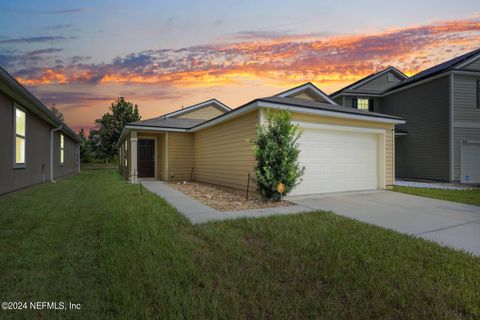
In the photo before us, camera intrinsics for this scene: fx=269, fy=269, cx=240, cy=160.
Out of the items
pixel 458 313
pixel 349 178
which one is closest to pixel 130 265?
pixel 458 313

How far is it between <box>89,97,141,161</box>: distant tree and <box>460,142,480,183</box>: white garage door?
3669 cm

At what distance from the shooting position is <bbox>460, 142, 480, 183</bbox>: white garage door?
13.4 meters

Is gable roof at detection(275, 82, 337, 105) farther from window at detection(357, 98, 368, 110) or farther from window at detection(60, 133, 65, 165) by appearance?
window at detection(60, 133, 65, 165)

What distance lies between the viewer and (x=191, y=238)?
3996mm

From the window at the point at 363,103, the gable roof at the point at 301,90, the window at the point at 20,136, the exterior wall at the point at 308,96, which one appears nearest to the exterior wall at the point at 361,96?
the window at the point at 363,103

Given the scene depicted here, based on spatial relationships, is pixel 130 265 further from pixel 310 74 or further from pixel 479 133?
pixel 479 133

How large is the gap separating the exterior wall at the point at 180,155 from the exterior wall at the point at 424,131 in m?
12.5

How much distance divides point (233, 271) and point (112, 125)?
1567 inches

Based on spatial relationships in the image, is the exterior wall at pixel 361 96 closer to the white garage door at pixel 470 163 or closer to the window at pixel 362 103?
the window at pixel 362 103

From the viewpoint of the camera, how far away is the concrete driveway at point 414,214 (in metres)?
4.35

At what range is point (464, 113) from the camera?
1348cm

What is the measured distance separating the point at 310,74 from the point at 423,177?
8.49 metres

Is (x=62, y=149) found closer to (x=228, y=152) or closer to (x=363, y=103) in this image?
(x=228, y=152)

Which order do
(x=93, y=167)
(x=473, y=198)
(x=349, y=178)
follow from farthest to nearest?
(x=93, y=167) < (x=349, y=178) < (x=473, y=198)
